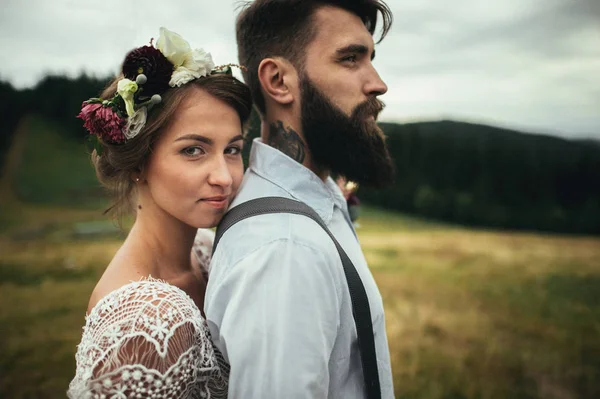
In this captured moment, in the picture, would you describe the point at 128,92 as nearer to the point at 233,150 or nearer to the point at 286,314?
the point at 233,150

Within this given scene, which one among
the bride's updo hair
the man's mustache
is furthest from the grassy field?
the man's mustache

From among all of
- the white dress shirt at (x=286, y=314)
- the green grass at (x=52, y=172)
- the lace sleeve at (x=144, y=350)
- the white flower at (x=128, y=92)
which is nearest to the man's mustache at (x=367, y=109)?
the white dress shirt at (x=286, y=314)

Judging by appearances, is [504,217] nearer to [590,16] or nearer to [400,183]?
[400,183]

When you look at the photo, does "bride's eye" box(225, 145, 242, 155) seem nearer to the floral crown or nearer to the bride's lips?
the bride's lips

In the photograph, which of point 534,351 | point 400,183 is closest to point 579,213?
point 400,183

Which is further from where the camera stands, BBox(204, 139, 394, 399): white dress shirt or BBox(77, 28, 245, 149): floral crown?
BBox(77, 28, 245, 149): floral crown

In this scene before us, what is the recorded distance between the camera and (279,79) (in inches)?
88.5

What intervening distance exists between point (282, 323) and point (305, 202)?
2.39 ft

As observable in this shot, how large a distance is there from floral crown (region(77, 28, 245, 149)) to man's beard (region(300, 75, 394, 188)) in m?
0.60

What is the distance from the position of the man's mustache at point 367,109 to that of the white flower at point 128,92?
1.12 meters

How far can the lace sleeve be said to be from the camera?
1.67m

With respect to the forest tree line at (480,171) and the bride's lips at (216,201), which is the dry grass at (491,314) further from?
the bride's lips at (216,201)

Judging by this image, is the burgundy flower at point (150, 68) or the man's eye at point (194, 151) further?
the burgundy flower at point (150, 68)

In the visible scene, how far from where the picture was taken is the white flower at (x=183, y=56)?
220 centimetres
